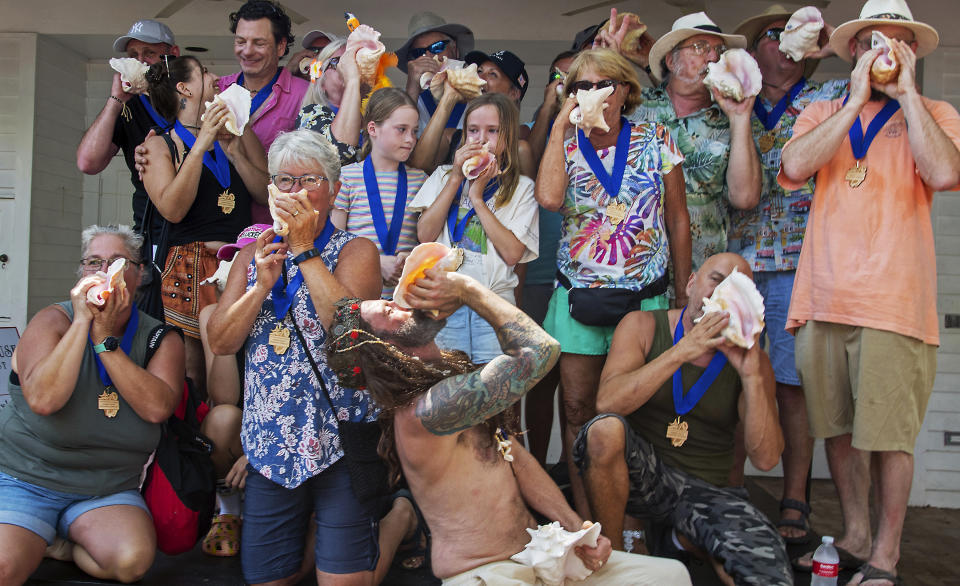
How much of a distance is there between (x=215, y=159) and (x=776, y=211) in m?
2.45

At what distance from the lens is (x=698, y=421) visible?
3.05m

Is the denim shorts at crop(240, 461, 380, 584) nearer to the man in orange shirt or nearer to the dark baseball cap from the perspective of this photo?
the man in orange shirt

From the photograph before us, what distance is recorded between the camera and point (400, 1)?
542 centimetres

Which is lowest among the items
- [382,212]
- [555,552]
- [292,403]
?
[555,552]

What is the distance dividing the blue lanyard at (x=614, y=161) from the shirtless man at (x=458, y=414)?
125cm

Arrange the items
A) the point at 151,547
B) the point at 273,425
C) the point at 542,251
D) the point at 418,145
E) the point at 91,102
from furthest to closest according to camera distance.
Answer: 1. the point at 91,102
2. the point at 542,251
3. the point at 418,145
4. the point at 151,547
5. the point at 273,425

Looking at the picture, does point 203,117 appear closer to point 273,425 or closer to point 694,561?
point 273,425

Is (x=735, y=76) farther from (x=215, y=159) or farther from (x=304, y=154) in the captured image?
(x=215, y=159)

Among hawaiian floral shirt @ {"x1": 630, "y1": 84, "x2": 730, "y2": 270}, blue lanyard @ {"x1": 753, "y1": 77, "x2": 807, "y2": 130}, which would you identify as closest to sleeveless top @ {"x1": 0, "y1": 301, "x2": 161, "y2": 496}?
hawaiian floral shirt @ {"x1": 630, "y1": 84, "x2": 730, "y2": 270}

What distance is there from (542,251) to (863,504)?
1.73 m

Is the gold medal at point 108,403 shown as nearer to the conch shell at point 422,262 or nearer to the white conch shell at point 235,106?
the white conch shell at point 235,106

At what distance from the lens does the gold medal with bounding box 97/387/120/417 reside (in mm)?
2994

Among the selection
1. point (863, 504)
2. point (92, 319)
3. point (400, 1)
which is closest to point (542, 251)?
point (863, 504)

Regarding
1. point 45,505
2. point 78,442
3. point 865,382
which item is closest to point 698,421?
point 865,382
